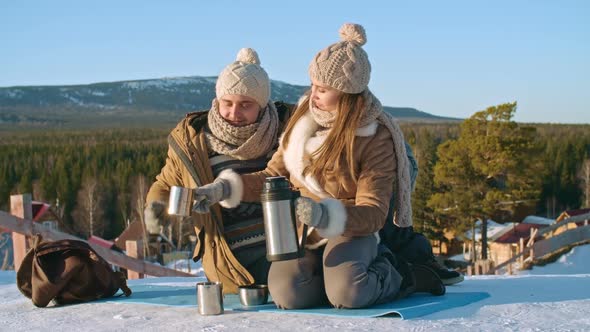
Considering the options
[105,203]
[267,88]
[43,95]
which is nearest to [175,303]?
[267,88]

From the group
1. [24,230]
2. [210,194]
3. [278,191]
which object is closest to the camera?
[278,191]

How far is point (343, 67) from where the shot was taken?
358cm

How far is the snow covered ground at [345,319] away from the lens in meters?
3.13

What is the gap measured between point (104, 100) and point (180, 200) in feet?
602

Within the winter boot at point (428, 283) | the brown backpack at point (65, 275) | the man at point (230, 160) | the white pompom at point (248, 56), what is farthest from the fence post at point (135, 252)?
the winter boot at point (428, 283)

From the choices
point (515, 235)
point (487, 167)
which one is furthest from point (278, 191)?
point (515, 235)

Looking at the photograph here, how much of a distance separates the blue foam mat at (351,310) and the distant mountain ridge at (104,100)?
144666 millimetres

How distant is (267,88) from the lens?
441 centimetres

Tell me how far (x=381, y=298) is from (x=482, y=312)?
48 centimetres

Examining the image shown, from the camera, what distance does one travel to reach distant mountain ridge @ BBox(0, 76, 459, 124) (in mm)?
158250

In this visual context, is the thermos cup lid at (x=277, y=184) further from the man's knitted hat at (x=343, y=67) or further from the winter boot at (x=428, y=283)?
the winter boot at (x=428, y=283)

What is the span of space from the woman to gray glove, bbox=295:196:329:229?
12 cm

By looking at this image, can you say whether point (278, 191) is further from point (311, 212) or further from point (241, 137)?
point (241, 137)

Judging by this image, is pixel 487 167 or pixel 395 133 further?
pixel 487 167
